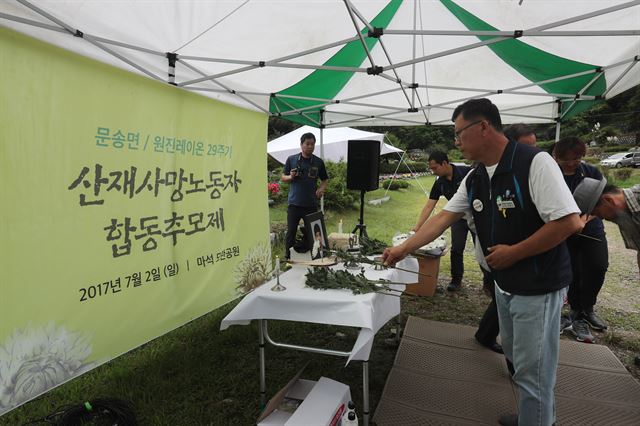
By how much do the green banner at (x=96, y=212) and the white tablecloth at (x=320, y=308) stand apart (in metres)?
0.85

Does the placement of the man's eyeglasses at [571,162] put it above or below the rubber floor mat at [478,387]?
above

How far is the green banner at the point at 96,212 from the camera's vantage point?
181cm

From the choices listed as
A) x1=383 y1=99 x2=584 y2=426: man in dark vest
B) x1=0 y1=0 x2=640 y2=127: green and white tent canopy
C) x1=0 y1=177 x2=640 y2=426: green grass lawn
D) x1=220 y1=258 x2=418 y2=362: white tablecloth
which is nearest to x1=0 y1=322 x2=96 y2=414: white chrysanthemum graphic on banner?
x1=0 y1=177 x2=640 y2=426: green grass lawn

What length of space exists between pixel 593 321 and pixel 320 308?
297cm

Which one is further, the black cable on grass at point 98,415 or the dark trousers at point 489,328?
the dark trousers at point 489,328

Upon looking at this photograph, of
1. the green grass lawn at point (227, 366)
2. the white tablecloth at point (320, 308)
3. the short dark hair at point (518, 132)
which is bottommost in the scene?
the green grass lawn at point (227, 366)

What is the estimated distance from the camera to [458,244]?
4.20 metres

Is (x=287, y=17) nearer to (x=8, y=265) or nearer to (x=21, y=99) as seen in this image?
(x=21, y=99)

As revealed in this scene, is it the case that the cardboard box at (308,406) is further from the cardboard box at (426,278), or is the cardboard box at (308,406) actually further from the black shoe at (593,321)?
the black shoe at (593,321)

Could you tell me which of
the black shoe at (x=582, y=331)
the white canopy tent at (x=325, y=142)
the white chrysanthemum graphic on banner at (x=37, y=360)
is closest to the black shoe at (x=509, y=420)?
the black shoe at (x=582, y=331)

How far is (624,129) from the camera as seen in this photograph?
19.9 m

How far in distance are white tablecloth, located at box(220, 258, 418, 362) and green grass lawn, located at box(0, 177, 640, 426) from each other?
68cm

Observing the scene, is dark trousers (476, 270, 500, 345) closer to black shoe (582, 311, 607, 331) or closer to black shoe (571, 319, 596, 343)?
black shoe (571, 319, 596, 343)

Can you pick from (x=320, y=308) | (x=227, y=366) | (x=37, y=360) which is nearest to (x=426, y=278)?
(x=227, y=366)
